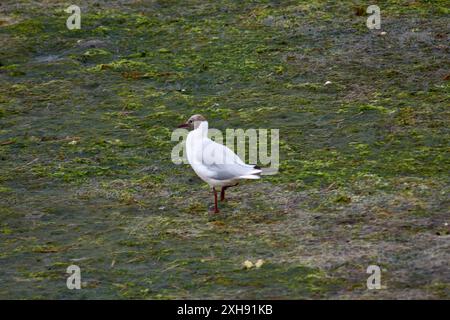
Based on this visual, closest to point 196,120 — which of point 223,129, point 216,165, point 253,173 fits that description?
point 216,165

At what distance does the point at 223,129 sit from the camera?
1012cm

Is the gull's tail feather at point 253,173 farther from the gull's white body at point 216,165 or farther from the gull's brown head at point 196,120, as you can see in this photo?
the gull's brown head at point 196,120

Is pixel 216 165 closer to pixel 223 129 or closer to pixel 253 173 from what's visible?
pixel 253 173

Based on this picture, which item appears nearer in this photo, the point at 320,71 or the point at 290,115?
A: the point at 290,115

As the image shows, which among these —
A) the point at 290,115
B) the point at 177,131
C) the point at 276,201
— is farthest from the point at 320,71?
the point at 276,201

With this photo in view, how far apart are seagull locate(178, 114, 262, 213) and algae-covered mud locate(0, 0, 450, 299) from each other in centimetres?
26

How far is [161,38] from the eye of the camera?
12.4m

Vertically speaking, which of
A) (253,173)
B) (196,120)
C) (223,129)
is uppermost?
(196,120)

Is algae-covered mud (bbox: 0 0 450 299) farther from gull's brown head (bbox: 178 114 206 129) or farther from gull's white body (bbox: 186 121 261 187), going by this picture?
gull's brown head (bbox: 178 114 206 129)

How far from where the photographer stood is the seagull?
27.1ft

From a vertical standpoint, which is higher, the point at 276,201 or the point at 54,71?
the point at 54,71

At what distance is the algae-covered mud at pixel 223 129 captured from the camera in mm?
7188
